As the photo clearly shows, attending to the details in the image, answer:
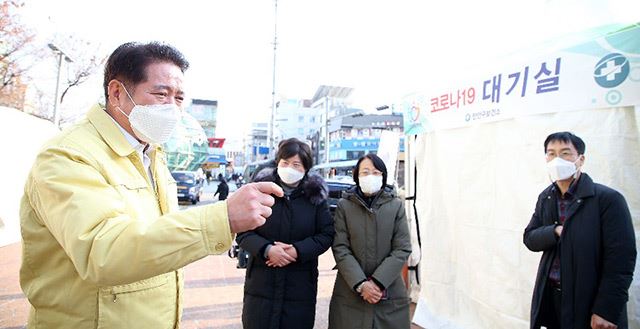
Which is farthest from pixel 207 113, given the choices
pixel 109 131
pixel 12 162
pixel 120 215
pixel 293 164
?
pixel 120 215

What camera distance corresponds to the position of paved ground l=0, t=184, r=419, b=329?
397 cm

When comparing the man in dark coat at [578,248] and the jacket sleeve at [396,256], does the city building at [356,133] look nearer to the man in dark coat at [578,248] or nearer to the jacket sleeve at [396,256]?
the jacket sleeve at [396,256]

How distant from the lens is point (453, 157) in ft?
13.0

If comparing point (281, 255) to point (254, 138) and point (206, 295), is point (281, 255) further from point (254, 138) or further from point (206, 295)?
point (254, 138)

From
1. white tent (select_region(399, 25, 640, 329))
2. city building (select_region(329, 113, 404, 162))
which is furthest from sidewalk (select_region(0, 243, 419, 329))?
city building (select_region(329, 113, 404, 162))

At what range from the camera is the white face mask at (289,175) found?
2.80 metres

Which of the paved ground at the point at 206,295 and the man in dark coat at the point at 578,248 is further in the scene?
the paved ground at the point at 206,295

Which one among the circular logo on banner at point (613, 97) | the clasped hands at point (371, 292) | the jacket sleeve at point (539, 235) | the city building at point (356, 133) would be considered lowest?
the clasped hands at point (371, 292)

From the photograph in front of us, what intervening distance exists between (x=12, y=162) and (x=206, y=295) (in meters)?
5.90

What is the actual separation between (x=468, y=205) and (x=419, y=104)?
143 cm

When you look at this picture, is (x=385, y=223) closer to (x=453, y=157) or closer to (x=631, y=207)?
(x=453, y=157)

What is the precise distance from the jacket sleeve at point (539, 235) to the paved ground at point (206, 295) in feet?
8.19

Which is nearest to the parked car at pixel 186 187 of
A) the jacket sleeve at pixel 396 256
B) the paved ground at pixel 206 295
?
the paved ground at pixel 206 295

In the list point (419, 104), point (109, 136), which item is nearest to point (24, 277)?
point (109, 136)
